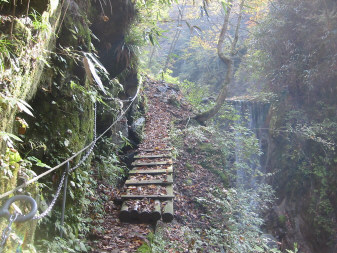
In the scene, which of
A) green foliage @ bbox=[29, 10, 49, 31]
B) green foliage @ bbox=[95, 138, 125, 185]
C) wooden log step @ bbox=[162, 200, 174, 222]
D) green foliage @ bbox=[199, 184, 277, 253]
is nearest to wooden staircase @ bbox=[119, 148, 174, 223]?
wooden log step @ bbox=[162, 200, 174, 222]

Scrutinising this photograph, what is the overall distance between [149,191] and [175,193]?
73.9 inches

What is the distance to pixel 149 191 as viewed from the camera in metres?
5.02

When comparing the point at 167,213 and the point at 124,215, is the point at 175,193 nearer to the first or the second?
the point at 167,213

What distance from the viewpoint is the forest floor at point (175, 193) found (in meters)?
3.79

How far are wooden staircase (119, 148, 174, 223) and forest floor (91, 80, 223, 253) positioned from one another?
0.17 metres

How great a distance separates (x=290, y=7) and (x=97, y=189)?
11352 mm

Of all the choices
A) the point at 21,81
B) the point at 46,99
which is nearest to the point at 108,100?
the point at 46,99

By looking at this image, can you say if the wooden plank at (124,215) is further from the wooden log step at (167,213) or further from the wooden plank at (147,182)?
the wooden plank at (147,182)

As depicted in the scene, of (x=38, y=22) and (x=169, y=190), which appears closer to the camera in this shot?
(x=38, y=22)

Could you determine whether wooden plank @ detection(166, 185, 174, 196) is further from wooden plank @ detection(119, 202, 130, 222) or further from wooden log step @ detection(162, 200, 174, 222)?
wooden plank @ detection(119, 202, 130, 222)

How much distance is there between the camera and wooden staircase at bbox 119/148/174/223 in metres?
4.31

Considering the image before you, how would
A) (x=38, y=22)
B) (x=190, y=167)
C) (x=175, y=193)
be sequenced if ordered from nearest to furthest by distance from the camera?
(x=38, y=22) < (x=175, y=193) < (x=190, y=167)

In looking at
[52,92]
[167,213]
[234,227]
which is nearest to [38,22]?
[52,92]

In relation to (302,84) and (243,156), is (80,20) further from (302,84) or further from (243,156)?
(302,84)
